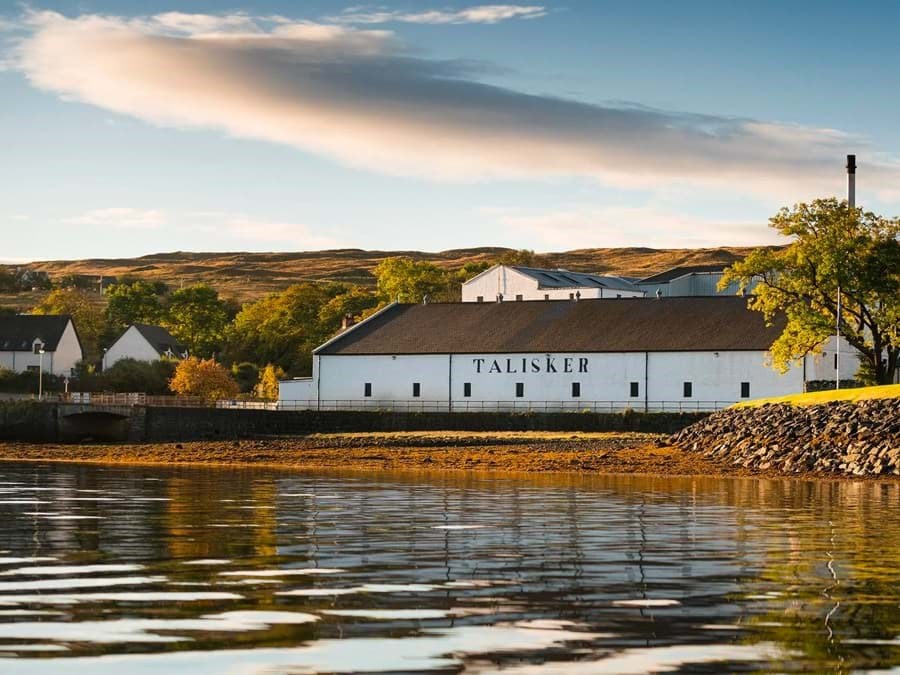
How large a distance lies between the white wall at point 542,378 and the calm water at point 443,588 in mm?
50048

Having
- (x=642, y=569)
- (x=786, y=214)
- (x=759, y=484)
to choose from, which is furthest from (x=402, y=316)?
(x=642, y=569)

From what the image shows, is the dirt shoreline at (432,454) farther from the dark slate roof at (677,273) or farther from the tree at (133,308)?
the tree at (133,308)

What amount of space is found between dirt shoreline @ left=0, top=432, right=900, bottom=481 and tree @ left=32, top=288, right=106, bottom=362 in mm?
83882

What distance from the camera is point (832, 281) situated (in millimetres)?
68250

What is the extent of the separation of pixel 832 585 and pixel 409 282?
407ft

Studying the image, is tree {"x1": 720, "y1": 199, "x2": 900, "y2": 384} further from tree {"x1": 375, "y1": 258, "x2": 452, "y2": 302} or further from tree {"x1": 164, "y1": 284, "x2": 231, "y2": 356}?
tree {"x1": 164, "y1": 284, "x2": 231, "y2": 356}

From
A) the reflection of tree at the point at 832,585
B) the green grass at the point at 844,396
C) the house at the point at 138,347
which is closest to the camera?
the reflection of tree at the point at 832,585

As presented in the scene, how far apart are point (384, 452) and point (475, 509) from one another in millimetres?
34886

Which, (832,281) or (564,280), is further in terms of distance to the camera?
(564,280)

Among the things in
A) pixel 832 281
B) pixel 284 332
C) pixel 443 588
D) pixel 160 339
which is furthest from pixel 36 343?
pixel 443 588

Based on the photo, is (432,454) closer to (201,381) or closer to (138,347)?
(201,381)

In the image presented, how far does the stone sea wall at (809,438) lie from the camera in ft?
150

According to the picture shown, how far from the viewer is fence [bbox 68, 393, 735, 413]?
7925 centimetres

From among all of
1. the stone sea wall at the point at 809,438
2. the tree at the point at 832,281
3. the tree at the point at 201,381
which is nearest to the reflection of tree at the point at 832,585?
the stone sea wall at the point at 809,438
